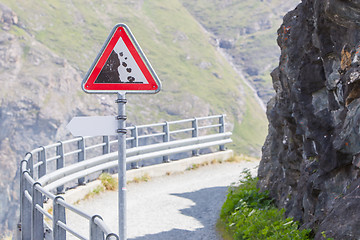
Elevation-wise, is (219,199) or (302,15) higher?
(302,15)

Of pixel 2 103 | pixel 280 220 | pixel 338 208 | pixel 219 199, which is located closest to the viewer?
pixel 338 208

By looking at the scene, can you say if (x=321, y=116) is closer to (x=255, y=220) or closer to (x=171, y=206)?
(x=255, y=220)

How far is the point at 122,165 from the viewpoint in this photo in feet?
15.7

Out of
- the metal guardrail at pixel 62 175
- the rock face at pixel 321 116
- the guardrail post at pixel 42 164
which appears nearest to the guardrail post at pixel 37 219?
the metal guardrail at pixel 62 175

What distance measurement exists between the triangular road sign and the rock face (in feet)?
8.12

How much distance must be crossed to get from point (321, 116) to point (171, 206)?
5.40 meters

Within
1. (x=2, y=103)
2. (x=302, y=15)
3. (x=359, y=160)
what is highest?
(x=302, y=15)

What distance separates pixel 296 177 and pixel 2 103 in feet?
580

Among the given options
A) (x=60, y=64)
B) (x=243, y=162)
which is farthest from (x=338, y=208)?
(x=60, y=64)

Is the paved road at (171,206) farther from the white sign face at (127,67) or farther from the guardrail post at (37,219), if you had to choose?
the white sign face at (127,67)

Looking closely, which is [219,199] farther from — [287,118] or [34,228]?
[34,228]

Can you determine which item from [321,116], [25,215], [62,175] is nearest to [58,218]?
[25,215]

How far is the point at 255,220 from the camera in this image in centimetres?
848

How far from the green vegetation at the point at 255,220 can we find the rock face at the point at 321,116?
20cm
